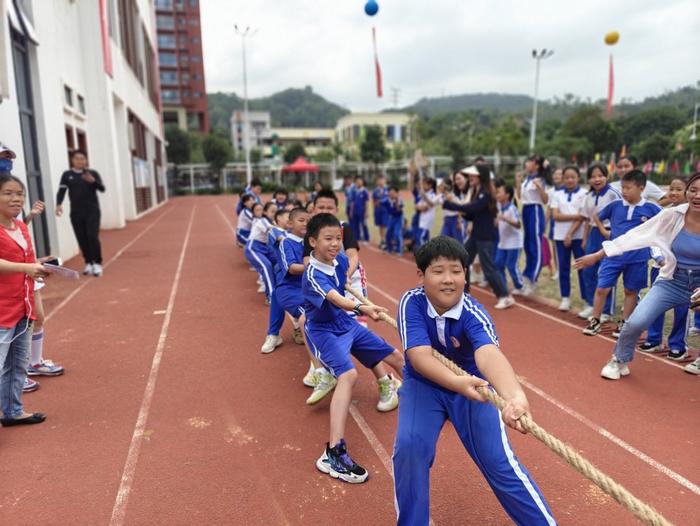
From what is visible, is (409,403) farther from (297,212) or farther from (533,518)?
(297,212)

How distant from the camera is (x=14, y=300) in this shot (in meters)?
3.43

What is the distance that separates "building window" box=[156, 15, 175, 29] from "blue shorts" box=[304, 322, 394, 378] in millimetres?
71103

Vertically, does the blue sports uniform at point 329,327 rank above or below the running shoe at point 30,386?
above

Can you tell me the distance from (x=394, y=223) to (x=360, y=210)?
1671 mm

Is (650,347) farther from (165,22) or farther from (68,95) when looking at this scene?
(165,22)

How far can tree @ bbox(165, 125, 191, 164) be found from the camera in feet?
155

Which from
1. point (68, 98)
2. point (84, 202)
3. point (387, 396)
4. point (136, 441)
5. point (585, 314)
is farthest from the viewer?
point (68, 98)

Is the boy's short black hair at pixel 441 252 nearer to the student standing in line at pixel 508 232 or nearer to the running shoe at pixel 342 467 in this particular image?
the running shoe at pixel 342 467

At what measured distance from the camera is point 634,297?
Result: 5082mm

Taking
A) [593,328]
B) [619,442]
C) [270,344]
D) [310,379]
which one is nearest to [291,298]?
[310,379]

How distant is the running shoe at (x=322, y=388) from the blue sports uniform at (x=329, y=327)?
0.39m

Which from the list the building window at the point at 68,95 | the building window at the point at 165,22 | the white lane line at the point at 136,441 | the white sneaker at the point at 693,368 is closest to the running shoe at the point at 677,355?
the white sneaker at the point at 693,368

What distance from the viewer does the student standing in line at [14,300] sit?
132 inches

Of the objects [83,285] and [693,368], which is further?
[83,285]
